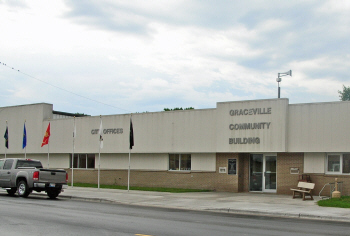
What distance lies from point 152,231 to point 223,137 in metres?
15.2

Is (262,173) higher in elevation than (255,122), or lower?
lower

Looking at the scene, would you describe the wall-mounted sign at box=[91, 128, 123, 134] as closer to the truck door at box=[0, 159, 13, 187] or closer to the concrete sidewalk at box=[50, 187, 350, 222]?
the concrete sidewalk at box=[50, 187, 350, 222]

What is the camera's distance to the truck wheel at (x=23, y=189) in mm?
21438

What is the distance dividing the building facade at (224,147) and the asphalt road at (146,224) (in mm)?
9166

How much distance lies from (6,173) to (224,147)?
12.3m

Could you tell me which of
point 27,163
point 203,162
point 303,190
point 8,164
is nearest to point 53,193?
point 27,163

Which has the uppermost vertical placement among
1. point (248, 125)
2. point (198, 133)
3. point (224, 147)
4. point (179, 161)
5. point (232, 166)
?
point (248, 125)

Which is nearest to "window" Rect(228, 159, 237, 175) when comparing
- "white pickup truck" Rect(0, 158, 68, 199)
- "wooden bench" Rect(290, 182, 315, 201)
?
"wooden bench" Rect(290, 182, 315, 201)

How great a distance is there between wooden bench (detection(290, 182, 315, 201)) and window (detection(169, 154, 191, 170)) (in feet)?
25.0

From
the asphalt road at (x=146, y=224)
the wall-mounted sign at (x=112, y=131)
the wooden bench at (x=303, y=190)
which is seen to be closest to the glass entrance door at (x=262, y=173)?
the wooden bench at (x=303, y=190)

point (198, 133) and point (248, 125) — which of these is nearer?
point (248, 125)

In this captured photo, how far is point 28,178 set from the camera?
21219 millimetres

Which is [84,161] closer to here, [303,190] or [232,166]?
[232,166]

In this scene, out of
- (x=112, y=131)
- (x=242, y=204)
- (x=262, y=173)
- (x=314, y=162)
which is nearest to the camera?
(x=242, y=204)
